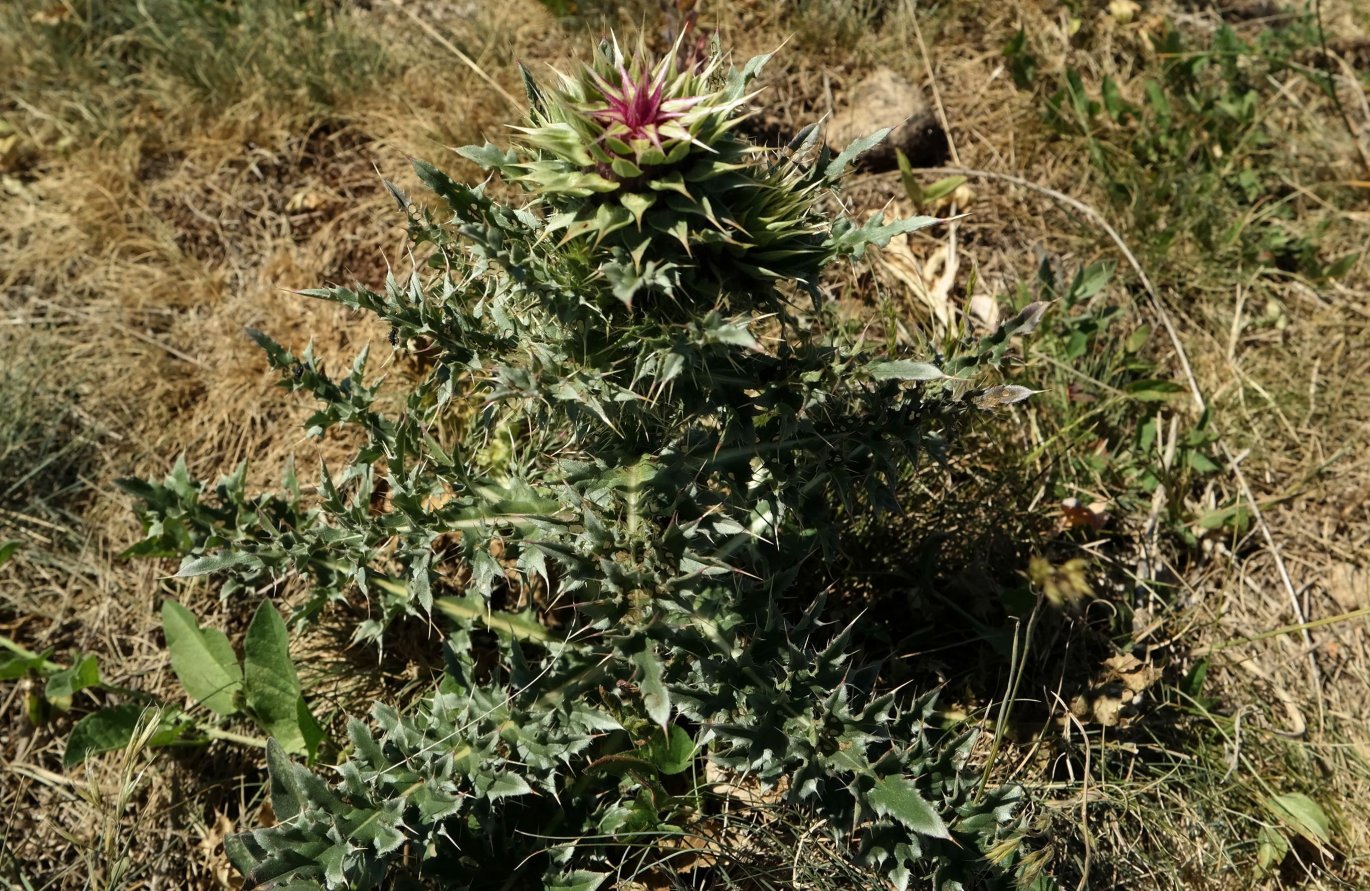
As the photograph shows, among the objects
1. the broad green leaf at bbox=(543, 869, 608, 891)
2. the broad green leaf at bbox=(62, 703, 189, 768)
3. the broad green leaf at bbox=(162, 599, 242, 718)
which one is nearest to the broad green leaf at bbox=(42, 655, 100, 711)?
the broad green leaf at bbox=(62, 703, 189, 768)

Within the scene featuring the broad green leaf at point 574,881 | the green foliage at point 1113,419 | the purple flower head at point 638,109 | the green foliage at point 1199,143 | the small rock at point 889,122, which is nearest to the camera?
the purple flower head at point 638,109

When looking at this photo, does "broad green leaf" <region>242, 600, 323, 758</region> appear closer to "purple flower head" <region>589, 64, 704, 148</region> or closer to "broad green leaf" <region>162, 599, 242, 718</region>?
"broad green leaf" <region>162, 599, 242, 718</region>

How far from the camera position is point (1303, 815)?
122 inches

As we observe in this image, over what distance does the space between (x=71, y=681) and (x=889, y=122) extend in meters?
3.63

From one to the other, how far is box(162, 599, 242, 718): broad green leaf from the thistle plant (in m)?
0.28

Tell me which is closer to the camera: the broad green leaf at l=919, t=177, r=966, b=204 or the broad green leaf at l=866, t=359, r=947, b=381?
the broad green leaf at l=866, t=359, r=947, b=381

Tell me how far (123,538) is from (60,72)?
224cm

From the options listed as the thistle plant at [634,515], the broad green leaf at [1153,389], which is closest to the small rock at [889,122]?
the broad green leaf at [1153,389]

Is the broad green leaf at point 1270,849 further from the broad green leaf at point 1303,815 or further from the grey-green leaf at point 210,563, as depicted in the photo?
the grey-green leaf at point 210,563

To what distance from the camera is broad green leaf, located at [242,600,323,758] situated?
128 inches

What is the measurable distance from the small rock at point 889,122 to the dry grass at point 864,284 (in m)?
0.12

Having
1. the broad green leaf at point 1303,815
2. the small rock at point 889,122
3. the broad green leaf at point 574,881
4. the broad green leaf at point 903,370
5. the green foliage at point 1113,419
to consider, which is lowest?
the broad green leaf at point 1303,815

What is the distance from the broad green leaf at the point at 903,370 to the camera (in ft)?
8.19

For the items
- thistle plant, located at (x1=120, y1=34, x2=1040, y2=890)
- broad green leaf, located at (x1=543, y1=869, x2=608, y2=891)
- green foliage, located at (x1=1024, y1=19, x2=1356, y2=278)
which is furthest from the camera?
green foliage, located at (x1=1024, y1=19, x2=1356, y2=278)
